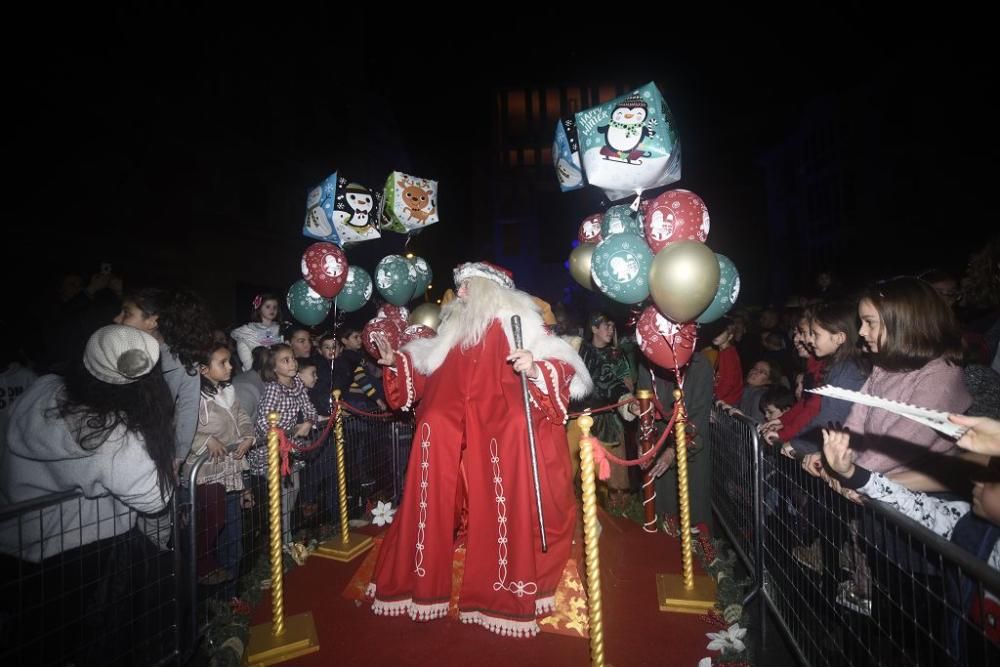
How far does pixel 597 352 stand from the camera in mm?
5141

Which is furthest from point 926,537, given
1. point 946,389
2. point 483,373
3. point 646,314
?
point 483,373

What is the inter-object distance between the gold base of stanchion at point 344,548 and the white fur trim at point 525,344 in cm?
170

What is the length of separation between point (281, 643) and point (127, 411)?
5.37ft

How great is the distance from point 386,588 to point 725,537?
2932mm

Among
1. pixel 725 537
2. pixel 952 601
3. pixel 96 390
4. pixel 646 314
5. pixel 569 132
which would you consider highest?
pixel 569 132

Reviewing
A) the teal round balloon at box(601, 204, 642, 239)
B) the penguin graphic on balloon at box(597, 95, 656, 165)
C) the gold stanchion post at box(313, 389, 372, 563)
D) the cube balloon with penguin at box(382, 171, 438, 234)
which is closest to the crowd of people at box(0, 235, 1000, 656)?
the gold stanchion post at box(313, 389, 372, 563)

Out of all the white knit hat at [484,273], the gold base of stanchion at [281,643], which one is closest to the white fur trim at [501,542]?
the gold base of stanchion at [281,643]

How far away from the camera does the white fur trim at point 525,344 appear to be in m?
3.58

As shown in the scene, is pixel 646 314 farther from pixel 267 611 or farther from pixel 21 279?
pixel 21 279

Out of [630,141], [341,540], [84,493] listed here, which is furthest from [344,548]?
[630,141]

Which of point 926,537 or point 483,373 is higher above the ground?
point 483,373

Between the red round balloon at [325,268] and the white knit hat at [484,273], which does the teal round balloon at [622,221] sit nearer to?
the white knit hat at [484,273]

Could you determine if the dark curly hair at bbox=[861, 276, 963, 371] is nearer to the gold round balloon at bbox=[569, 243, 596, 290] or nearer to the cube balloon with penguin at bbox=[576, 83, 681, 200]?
the cube balloon with penguin at bbox=[576, 83, 681, 200]

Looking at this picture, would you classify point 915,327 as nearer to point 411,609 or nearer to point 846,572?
point 846,572
